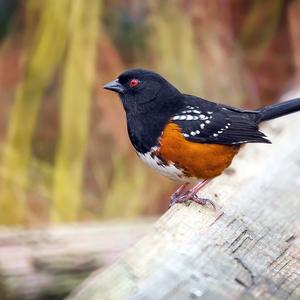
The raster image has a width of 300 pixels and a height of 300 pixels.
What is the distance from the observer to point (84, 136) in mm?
6730

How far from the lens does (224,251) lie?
2.58m

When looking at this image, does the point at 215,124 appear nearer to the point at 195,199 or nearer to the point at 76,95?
the point at 195,199

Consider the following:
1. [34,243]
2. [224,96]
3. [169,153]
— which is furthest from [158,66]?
[169,153]

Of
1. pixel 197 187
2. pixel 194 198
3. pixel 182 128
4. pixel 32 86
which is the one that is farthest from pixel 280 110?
pixel 32 86

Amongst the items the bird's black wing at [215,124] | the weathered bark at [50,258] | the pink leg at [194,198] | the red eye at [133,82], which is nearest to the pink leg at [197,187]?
the pink leg at [194,198]

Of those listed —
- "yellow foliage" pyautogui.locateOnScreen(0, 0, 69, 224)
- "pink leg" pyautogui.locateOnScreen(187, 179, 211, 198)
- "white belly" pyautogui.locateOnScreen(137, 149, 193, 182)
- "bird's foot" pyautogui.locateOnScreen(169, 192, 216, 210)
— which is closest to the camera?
"bird's foot" pyautogui.locateOnScreen(169, 192, 216, 210)

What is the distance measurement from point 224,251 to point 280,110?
1.38m

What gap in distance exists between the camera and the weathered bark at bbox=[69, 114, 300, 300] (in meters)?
2.26

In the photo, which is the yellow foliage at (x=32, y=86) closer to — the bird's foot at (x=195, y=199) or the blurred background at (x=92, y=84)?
the blurred background at (x=92, y=84)

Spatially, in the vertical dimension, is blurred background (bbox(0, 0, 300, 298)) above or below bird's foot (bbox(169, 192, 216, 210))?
above

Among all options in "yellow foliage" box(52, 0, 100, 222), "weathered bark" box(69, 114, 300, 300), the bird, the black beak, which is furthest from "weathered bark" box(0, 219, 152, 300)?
"yellow foliage" box(52, 0, 100, 222)

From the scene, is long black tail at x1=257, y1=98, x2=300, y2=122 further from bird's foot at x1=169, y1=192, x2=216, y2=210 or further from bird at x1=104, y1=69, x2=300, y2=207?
bird's foot at x1=169, y1=192, x2=216, y2=210

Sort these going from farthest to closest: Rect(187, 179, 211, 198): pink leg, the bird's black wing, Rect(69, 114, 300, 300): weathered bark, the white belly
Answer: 1. the bird's black wing
2. the white belly
3. Rect(187, 179, 211, 198): pink leg
4. Rect(69, 114, 300, 300): weathered bark

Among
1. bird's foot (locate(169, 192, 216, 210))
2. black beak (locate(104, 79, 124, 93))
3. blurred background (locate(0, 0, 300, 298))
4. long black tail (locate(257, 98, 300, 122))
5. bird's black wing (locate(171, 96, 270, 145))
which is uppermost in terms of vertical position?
blurred background (locate(0, 0, 300, 298))
